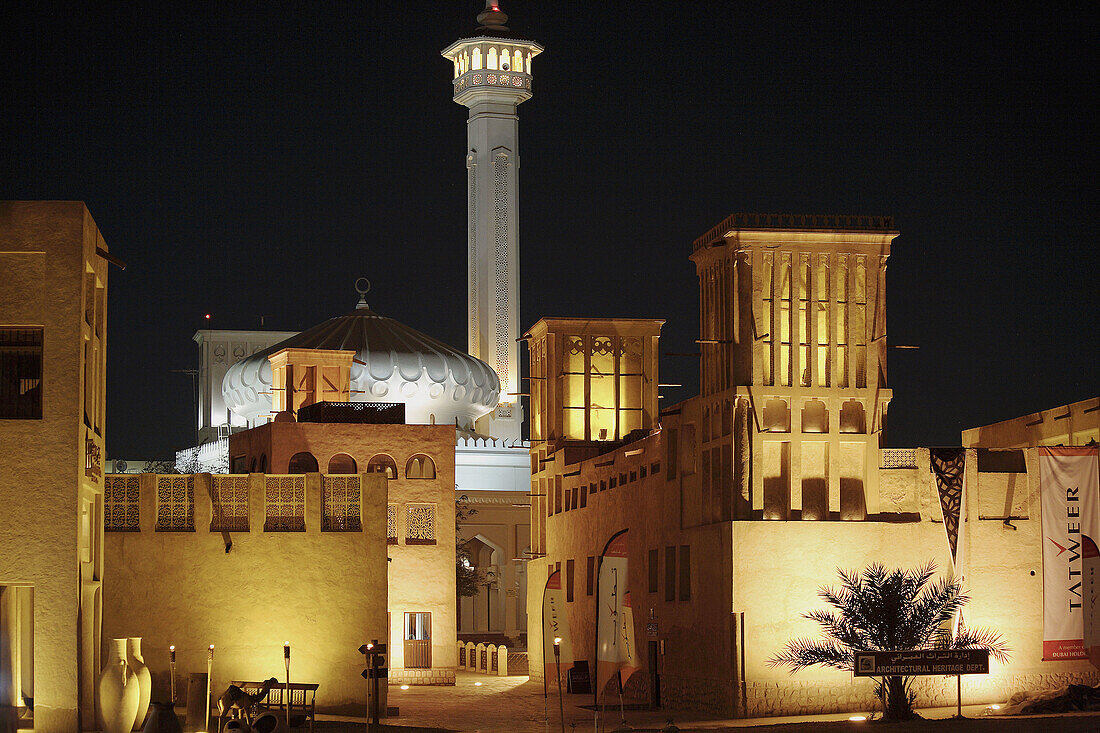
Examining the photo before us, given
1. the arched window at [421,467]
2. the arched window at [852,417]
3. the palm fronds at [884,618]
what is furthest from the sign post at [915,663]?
the arched window at [421,467]

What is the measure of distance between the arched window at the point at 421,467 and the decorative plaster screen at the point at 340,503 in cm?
958

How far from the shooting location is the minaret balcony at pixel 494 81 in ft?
195

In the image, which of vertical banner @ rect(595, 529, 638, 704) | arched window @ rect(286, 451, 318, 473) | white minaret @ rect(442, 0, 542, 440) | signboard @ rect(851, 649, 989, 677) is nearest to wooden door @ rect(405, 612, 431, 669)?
arched window @ rect(286, 451, 318, 473)

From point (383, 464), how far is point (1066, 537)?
47.5 ft

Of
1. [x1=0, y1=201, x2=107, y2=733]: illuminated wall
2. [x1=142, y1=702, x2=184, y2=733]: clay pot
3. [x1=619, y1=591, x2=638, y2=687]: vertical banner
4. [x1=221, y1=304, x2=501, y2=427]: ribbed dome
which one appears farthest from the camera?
[x1=221, y1=304, x2=501, y2=427]: ribbed dome

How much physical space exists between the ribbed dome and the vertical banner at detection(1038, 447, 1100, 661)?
25.4m

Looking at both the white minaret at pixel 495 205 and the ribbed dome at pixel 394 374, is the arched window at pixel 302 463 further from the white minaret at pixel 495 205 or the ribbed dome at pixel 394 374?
the white minaret at pixel 495 205

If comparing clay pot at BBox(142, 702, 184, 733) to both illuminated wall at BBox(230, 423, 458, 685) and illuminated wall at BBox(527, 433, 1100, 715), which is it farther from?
illuminated wall at BBox(230, 423, 458, 685)

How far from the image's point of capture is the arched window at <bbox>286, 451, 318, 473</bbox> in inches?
1412

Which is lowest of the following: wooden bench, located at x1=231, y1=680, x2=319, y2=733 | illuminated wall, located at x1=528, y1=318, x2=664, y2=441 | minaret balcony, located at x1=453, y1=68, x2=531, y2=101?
wooden bench, located at x1=231, y1=680, x2=319, y2=733

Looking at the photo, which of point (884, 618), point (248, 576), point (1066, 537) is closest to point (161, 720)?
point (248, 576)

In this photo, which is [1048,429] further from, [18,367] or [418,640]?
[18,367]

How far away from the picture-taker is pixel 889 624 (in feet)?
87.9

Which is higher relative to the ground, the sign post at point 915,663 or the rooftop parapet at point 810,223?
the rooftop parapet at point 810,223
